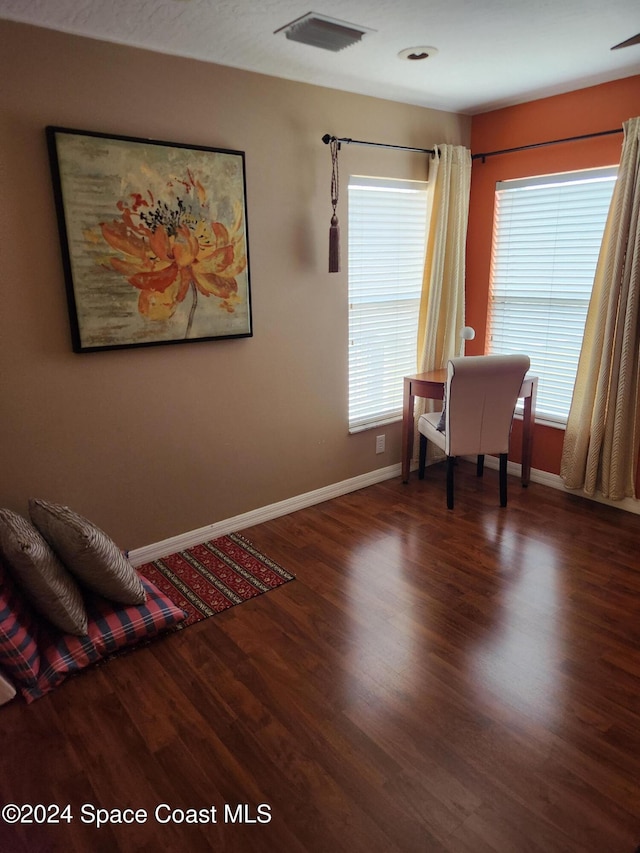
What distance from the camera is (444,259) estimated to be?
388cm

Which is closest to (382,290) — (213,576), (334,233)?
(334,233)

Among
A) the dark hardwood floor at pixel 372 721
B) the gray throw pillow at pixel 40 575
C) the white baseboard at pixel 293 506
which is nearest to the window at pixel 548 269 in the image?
the white baseboard at pixel 293 506

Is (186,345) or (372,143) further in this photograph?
(372,143)

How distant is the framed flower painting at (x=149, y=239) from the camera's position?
246cm

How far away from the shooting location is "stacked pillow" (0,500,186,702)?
2047mm

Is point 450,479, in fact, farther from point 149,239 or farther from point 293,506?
point 149,239

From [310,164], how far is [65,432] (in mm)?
1958

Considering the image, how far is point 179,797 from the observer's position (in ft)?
5.53

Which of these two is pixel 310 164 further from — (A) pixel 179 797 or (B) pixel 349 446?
(A) pixel 179 797

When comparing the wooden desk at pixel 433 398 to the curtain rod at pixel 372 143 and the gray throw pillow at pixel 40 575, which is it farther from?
the gray throw pillow at pixel 40 575

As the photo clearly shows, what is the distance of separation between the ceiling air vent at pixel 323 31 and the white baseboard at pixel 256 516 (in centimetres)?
238

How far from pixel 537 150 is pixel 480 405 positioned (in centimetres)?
A: 171

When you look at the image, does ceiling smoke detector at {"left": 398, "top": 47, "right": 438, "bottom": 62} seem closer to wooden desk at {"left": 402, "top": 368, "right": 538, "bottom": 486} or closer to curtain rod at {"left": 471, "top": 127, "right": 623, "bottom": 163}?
curtain rod at {"left": 471, "top": 127, "right": 623, "bottom": 163}

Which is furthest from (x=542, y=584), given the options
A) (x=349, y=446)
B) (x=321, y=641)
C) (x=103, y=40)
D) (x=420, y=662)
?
(x=103, y=40)
